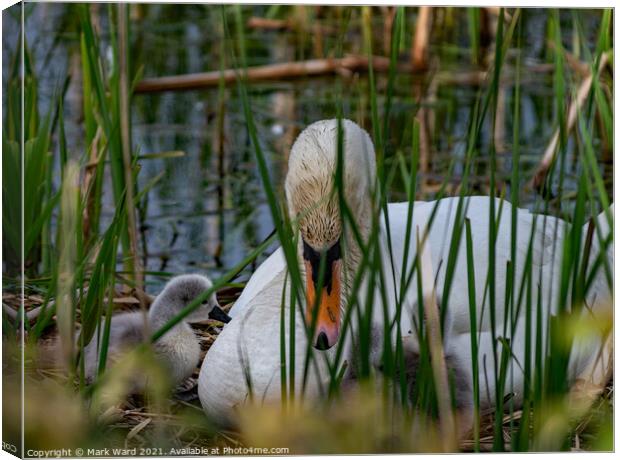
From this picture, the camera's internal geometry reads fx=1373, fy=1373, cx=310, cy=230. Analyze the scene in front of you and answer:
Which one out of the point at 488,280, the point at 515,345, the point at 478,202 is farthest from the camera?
the point at 478,202

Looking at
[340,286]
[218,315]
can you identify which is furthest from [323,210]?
[218,315]

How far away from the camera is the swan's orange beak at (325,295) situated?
296cm

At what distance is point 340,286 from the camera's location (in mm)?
3066

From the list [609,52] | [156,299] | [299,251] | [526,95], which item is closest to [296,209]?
[299,251]

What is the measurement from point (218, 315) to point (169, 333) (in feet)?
0.66

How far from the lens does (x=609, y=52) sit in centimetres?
322

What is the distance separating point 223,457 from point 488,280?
725 millimetres

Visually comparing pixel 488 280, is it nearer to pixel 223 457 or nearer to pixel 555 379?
pixel 555 379

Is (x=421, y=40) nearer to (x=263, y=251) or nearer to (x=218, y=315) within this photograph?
(x=263, y=251)

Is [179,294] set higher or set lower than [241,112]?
lower

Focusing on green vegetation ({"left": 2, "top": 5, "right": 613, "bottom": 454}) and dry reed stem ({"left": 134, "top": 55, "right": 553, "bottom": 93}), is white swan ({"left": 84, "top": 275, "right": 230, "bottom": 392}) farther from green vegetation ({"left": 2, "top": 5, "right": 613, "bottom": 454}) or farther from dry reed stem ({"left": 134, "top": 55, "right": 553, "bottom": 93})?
dry reed stem ({"left": 134, "top": 55, "right": 553, "bottom": 93})

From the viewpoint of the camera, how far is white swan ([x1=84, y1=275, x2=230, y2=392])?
305 cm

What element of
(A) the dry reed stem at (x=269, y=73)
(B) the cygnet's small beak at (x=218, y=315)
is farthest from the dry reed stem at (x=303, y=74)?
(B) the cygnet's small beak at (x=218, y=315)

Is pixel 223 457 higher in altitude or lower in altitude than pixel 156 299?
lower
